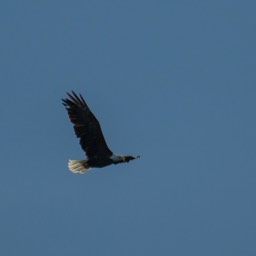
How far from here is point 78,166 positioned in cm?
6881

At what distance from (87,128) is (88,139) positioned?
1.56 feet

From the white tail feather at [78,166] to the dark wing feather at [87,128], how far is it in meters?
0.36

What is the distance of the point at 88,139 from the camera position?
6819 cm

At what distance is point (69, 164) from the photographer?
68938 millimetres

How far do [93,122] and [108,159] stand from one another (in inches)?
63.3

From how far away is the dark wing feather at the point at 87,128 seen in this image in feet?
221

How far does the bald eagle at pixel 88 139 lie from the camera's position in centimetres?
6750

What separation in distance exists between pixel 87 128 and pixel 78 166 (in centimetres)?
160

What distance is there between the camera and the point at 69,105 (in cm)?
6756

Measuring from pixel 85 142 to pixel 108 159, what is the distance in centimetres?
103

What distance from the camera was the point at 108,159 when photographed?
6869 centimetres

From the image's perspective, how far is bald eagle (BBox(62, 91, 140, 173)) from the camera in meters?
67.5

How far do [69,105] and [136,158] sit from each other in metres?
3.29

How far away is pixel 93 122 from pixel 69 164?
2.00 metres
